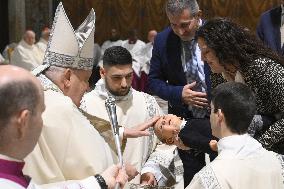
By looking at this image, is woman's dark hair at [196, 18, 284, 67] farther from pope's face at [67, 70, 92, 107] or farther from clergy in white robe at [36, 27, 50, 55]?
clergy in white robe at [36, 27, 50, 55]

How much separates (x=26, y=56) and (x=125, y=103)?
7.66 metres

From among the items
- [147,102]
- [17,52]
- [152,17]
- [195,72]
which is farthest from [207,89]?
[152,17]

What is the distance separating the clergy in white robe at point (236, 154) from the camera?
2.36 m

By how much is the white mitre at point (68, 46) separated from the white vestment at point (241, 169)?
781 millimetres

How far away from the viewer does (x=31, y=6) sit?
12570 mm

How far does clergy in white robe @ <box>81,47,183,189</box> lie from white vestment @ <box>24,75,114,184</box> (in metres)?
1.06

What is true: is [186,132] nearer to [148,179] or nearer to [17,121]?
[148,179]

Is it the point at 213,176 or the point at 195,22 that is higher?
the point at 195,22

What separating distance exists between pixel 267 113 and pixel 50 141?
1070 millimetres

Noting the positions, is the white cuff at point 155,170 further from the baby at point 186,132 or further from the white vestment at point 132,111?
the white vestment at point 132,111

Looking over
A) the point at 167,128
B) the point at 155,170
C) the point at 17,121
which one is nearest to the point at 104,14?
the point at 155,170

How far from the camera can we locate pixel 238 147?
2.44 m

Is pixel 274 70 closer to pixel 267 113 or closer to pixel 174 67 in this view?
pixel 267 113

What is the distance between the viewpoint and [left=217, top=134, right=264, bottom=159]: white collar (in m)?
2.44
